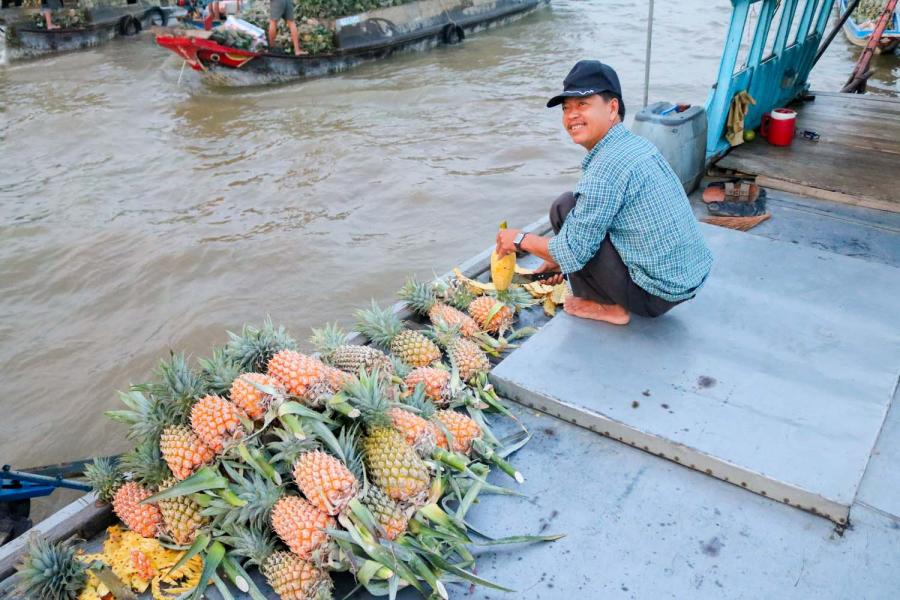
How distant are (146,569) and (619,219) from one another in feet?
8.44

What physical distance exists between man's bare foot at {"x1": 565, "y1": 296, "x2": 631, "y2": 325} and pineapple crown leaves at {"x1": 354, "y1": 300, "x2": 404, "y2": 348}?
983 mm

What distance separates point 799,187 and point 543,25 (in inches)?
582

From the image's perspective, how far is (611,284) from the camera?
3.56 m

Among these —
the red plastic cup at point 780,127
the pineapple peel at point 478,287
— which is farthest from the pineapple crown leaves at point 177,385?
the red plastic cup at point 780,127

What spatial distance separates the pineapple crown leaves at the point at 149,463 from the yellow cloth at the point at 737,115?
5680 mm

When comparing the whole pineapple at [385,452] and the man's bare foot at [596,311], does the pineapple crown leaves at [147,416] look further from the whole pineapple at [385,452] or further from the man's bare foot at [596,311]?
the man's bare foot at [596,311]

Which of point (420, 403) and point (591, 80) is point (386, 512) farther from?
point (591, 80)

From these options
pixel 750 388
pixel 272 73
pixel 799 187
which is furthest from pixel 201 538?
pixel 272 73

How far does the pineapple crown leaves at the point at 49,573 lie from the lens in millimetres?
2434

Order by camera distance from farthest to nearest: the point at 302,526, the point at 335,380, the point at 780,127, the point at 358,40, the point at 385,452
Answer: the point at 358,40, the point at 780,127, the point at 335,380, the point at 385,452, the point at 302,526

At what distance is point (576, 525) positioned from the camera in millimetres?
2719

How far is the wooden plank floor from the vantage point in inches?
225

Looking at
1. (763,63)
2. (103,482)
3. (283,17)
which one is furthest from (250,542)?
(283,17)

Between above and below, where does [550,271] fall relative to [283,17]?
below
